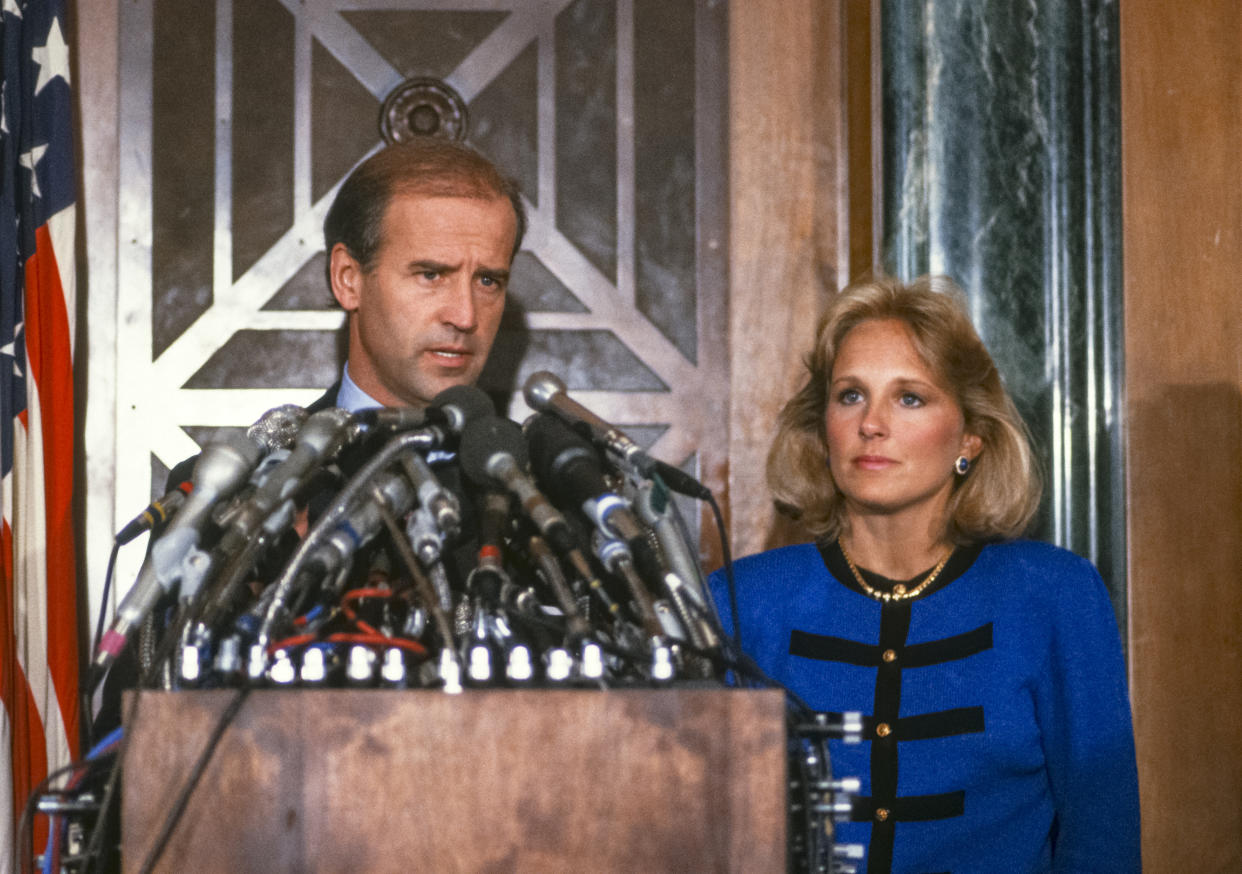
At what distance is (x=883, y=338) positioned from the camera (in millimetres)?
2428

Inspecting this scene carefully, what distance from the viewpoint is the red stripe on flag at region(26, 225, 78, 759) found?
106 inches

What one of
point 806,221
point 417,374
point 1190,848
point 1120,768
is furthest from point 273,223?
point 1190,848

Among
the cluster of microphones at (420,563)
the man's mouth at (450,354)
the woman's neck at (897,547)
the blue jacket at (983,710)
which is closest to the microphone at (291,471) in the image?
the cluster of microphones at (420,563)

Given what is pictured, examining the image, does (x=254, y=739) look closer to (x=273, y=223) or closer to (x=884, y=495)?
(x=884, y=495)

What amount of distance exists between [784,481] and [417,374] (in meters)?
0.82

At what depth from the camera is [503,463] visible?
4.40 feet

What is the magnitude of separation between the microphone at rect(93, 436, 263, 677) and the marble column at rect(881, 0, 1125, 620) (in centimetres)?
185

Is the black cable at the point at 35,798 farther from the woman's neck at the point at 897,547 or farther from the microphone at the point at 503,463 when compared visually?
the woman's neck at the point at 897,547

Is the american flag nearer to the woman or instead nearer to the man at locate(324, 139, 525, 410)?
the man at locate(324, 139, 525, 410)

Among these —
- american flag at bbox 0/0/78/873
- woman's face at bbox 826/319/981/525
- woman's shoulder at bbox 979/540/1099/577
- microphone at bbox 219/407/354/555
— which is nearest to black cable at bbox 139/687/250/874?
microphone at bbox 219/407/354/555

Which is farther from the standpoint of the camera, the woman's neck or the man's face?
the woman's neck

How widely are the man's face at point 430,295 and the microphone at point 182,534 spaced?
0.91 meters

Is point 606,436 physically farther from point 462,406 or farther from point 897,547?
point 897,547

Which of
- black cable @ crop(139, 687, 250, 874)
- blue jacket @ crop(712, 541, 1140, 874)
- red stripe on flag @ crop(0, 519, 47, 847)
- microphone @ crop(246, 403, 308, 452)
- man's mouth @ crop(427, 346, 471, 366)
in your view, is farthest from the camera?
red stripe on flag @ crop(0, 519, 47, 847)
